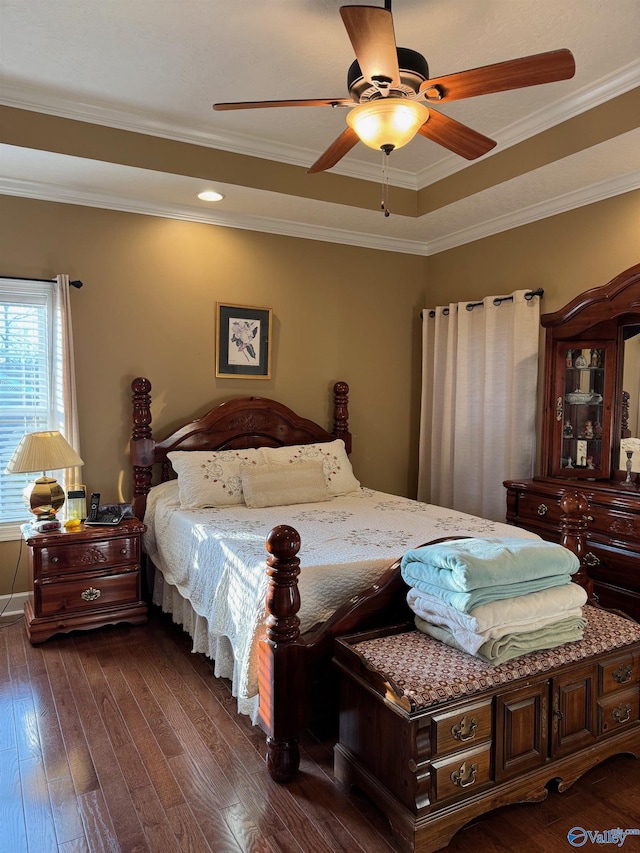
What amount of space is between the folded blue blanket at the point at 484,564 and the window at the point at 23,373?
8.40ft

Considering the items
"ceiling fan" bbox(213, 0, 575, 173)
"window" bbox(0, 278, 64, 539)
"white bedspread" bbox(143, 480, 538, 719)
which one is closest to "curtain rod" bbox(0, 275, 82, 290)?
"window" bbox(0, 278, 64, 539)

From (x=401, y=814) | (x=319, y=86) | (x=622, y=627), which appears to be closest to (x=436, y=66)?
(x=319, y=86)

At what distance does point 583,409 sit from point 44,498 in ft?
10.6

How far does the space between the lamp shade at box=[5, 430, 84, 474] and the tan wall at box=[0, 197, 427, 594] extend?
0.46m

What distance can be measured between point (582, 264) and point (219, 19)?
252 centimetres

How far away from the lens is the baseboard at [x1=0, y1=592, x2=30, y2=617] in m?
3.58

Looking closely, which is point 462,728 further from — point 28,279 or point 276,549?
point 28,279

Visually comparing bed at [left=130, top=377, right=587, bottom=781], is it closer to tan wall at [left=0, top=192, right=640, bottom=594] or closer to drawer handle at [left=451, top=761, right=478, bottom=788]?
tan wall at [left=0, top=192, right=640, bottom=594]

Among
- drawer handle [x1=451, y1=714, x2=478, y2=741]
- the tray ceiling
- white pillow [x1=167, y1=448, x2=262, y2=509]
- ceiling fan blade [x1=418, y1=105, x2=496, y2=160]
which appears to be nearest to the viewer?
drawer handle [x1=451, y1=714, x2=478, y2=741]

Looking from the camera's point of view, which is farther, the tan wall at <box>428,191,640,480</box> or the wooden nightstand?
the tan wall at <box>428,191,640,480</box>

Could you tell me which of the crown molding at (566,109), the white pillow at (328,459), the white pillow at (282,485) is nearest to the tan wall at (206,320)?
the white pillow at (328,459)

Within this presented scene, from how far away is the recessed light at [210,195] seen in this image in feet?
12.0

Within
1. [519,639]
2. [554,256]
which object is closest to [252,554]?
[519,639]

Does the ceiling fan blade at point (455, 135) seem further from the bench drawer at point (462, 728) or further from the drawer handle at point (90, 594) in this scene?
the drawer handle at point (90, 594)
